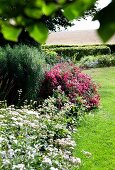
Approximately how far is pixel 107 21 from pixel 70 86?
10.3 metres

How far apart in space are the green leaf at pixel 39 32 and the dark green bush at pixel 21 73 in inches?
375

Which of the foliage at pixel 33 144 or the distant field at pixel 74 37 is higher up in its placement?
the distant field at pixel 74 37

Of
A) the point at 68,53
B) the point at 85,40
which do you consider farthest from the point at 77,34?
the point at 68,53

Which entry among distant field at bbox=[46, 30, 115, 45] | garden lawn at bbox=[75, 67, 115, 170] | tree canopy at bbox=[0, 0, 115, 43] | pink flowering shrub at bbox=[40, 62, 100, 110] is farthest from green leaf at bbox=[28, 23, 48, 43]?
distant field at bbox=[46, 30, 115, 45]

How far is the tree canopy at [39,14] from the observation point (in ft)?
3.27

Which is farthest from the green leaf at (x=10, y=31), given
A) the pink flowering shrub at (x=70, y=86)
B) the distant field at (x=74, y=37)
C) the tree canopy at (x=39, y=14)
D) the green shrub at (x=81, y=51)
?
the distant field at (x=74, y=37)

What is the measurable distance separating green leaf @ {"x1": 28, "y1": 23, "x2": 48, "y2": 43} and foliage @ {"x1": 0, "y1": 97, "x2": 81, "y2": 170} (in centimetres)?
325

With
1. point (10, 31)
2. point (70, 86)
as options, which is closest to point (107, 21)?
point (10, 31)

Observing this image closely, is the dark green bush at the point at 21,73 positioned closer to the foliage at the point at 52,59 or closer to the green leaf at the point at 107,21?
the foliage at the point at 52,59

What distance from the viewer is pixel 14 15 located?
3.53ft

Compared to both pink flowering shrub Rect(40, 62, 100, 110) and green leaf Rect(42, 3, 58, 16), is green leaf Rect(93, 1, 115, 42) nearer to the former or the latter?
green leaf Rect(42, 3, 58, 16)

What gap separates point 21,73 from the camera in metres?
10.9

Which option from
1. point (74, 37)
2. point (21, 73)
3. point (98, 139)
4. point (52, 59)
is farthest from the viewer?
point (74, 37)

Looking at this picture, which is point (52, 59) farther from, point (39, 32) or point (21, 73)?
point (39, 32)
